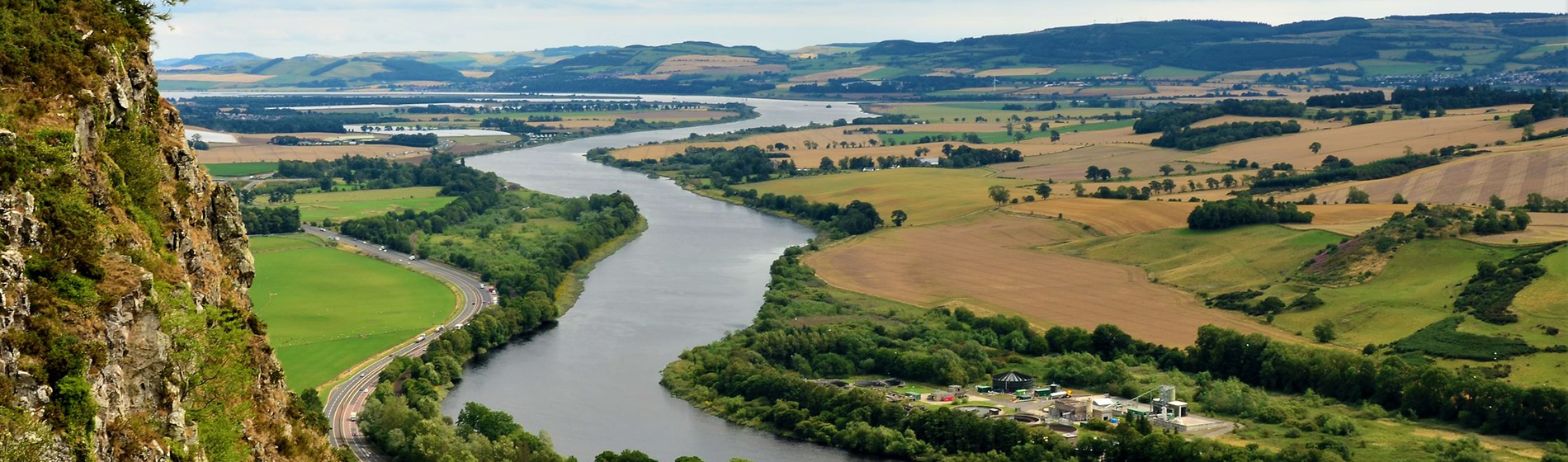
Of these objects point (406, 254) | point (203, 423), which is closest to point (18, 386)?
point (203, 423)

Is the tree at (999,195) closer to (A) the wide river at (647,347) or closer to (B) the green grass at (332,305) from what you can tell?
(A) the wide river at (647,347)

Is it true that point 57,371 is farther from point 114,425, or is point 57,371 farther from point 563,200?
point 563,200

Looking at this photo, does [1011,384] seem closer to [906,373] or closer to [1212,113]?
[906,373]

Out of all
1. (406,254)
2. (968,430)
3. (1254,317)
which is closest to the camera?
(968,430)

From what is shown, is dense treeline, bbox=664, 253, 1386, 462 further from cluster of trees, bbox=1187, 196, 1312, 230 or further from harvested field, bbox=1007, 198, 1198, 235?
harvested field, bbox=1007, 198, 1198, 235

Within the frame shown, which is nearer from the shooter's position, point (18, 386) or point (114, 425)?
point (18, 386)
